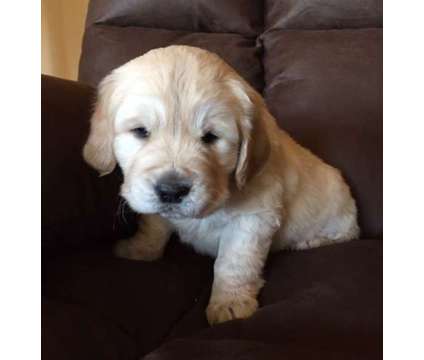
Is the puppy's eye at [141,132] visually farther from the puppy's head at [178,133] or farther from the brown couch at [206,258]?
the brown couch at [206,258]

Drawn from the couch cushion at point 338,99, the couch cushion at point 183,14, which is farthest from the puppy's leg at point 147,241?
the couch cushion at point 183,14

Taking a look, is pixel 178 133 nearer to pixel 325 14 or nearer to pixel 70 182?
pixel 70 182

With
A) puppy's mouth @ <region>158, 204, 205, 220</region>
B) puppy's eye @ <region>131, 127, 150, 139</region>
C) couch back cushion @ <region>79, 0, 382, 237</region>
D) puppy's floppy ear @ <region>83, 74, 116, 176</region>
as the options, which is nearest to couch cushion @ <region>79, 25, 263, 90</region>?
couch back cushion @ <region>79, 0, 382, 237</region>

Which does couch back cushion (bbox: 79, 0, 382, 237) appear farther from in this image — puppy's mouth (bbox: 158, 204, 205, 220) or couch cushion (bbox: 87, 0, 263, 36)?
puppy's mouth (bbox: 158, 204, 205, 220)
